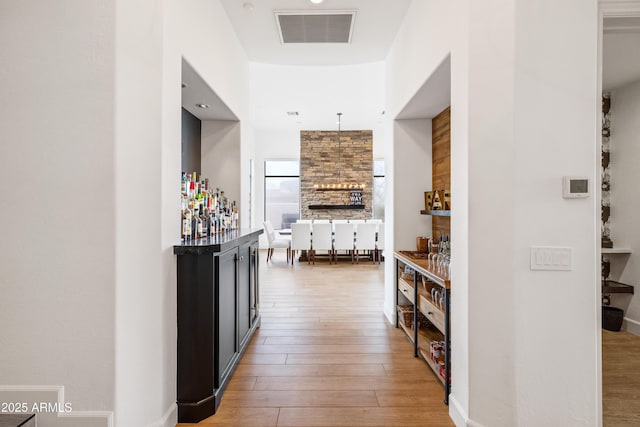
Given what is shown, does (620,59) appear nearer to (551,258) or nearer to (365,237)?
(551,258)

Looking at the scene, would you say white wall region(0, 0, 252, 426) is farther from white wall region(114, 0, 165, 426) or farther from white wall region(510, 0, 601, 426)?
white wall region(510, 0, 601, 426)

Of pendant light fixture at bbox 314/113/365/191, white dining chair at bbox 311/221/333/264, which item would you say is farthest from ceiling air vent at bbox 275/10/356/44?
pendant light fixture at bbox 314/113/365/191

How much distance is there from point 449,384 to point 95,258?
6.81 ft

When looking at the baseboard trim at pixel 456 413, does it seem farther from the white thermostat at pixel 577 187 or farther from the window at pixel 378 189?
the window at pixel 378 189

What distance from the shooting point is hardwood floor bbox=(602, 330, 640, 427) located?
1.97 metres

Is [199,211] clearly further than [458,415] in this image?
Yes

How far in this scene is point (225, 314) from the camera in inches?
87.4

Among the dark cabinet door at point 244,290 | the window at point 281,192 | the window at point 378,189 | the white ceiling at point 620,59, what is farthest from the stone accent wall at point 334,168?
the dark cabinet door at point 244,290

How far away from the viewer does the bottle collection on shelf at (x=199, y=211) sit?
7.36ft

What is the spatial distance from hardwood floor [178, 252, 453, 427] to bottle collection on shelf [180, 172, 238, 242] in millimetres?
1067

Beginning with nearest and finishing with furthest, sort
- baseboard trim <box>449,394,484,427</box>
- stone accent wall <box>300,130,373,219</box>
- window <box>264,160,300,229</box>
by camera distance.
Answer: baseboard trim <box>449,394,484,427</box> < stone accent wall <box>300,130,373,219</box> < window <box>264,160,300,229</box>

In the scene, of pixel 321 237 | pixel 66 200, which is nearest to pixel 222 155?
pixel 66 200

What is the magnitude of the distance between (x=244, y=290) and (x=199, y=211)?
29.4 inches

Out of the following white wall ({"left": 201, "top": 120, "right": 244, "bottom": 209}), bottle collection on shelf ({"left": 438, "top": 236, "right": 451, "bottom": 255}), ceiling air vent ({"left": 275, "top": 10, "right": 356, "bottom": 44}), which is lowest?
bottle collection on shelf ({"left": 438, "top": 236, "right": 451, "bottom": 255})
